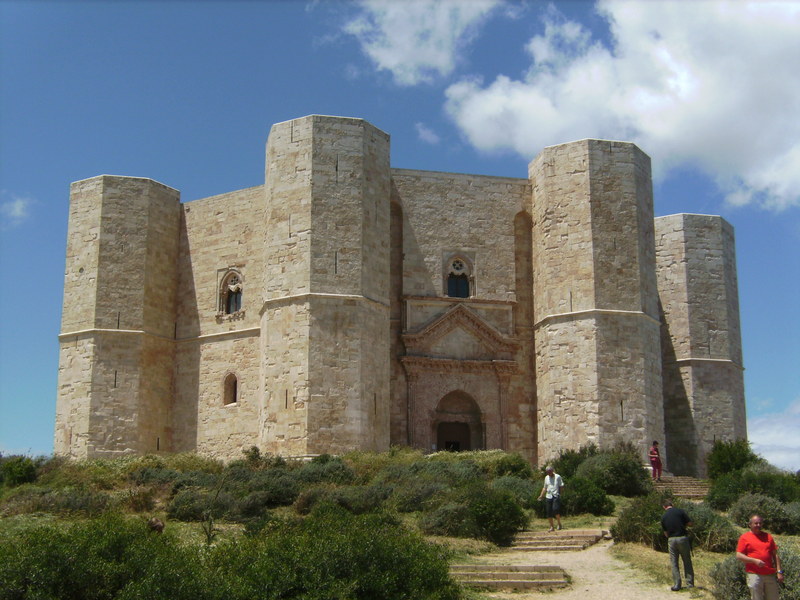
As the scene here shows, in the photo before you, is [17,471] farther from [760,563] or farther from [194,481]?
[760,563]

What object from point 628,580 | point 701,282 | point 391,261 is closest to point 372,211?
point 391,261

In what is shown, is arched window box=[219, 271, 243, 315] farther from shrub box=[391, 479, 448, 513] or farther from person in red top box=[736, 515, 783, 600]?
person in red top box=[736, 515, 783, 600]

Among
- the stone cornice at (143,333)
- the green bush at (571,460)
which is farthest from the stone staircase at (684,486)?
the stone cornice at (143,333)

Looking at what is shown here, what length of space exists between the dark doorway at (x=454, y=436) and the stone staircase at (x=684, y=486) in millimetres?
5379

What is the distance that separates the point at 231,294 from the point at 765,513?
15.6 meters

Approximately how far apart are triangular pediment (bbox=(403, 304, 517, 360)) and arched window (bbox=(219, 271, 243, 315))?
5.03m

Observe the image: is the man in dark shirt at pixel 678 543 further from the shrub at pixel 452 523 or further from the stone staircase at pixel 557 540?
the shrub at pixel 452 523

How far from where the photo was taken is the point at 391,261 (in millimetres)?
26953

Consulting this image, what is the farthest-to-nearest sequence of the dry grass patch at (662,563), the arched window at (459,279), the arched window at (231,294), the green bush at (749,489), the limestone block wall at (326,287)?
1. the arched window at (231,294)
2. the arched window at (459,279)
3. the limestone block wall at (326,287)
4. the green bush at (749,489)
5. the dry grass patch at (662,563)

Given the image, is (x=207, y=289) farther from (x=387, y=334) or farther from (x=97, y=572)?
(x=97, y=572)

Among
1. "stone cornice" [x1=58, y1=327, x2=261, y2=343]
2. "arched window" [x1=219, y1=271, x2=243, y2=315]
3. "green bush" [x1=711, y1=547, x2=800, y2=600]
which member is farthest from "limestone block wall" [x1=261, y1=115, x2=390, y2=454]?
"green bush" [x1=711, y1=547, x2=800, y2=600]

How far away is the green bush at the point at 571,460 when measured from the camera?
74.0ft

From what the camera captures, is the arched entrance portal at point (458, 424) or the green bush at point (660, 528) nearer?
the green bush at point (660, 528)

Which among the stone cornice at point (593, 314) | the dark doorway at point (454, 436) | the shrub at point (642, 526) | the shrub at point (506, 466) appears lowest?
the shrub at point (642, 526)
